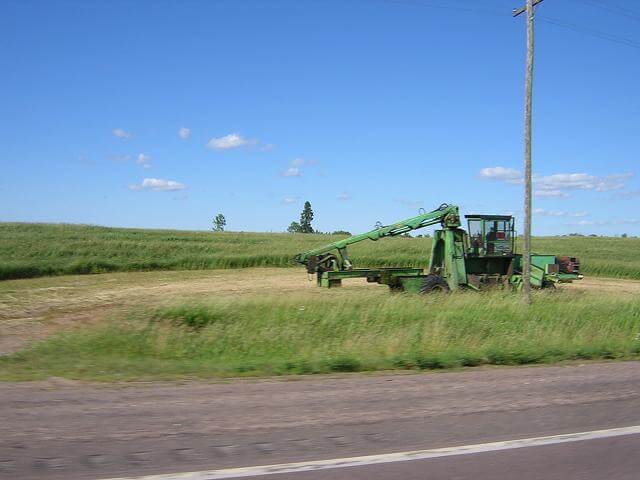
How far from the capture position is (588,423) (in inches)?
249

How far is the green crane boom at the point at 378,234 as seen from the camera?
2031 cm

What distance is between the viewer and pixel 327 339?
11391 millimetres

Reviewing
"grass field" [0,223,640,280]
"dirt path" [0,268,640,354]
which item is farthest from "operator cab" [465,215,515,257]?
"grass field" [0,223,640,280]

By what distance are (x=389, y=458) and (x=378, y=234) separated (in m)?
16.4

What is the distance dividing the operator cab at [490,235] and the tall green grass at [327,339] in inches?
246

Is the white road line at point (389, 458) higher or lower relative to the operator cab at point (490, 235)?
lower

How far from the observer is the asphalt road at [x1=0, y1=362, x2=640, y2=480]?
194 inches

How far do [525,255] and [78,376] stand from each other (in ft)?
40.2

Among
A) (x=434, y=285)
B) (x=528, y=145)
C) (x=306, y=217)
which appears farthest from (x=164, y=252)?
(x=306, y=217)

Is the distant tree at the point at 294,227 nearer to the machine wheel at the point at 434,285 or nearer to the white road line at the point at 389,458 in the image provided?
the machine wheel at the point at 434,285

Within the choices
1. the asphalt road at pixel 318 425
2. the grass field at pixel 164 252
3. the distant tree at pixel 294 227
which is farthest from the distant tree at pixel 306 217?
the asphalt road at pixel 318 425

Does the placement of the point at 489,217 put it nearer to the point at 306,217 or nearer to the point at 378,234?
the point at 378,234

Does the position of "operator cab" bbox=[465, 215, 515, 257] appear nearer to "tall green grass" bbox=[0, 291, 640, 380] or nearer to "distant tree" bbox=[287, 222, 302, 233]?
"tall green grass" bbox=[0, 291, 640, 380]

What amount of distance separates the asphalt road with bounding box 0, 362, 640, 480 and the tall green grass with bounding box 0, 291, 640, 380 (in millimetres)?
1217
